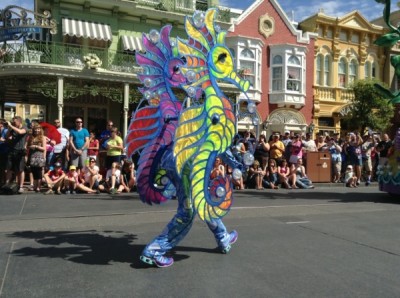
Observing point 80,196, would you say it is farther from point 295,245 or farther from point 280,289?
point 280,289

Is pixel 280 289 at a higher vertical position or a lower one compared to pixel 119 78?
lower

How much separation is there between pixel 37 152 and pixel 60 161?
122 cm

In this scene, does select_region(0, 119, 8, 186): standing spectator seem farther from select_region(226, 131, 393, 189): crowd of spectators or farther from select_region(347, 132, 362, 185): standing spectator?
select_region(347, 132, 362, 185): standing spectator

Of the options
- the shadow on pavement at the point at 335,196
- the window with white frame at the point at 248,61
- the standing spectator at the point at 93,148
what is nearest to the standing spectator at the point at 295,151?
the shadow on pavement at the point at 335,196

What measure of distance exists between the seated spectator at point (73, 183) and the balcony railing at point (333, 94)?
18.7 metres

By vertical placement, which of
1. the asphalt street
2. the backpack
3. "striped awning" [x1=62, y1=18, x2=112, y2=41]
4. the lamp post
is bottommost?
the asphalt street

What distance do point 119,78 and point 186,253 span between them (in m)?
14.6

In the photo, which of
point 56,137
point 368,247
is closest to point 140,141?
point 368,247

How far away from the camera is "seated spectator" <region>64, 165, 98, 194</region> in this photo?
36.1 ft

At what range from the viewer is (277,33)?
25.5m

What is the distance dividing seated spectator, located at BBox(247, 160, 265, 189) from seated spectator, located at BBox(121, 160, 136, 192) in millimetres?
3876

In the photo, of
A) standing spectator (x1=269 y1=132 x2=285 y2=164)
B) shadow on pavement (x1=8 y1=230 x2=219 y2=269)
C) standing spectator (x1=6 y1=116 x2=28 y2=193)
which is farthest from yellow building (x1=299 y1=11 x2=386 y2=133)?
shadow on pavement (x1=8 y1=230 x2=219 y2=269)

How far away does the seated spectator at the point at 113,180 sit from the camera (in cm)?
1146

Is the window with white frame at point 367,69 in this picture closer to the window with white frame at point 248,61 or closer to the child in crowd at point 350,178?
the window with white frame at point 248,61
